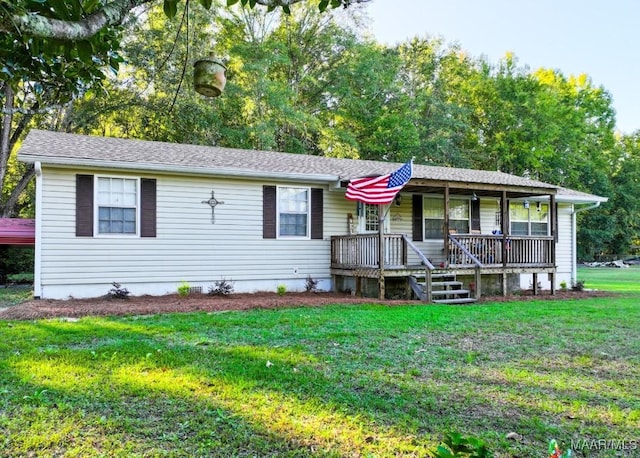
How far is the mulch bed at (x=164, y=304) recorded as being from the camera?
7.54 m

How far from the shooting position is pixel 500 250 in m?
11.9

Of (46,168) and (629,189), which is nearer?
(46,168)

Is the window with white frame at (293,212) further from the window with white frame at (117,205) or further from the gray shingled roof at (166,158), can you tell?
the window with white frame at (117,205)

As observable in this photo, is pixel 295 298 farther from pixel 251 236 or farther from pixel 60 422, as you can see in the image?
pixel 60 422

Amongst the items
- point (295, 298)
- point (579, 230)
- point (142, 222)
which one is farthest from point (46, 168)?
point (579, 230)

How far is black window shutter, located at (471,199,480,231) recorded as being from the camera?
13844mm

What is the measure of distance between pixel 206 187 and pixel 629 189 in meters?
40.3

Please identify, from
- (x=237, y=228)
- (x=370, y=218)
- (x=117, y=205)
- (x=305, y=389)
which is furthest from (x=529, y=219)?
(x=305, y=389)

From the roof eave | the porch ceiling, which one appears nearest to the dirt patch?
the roof eave

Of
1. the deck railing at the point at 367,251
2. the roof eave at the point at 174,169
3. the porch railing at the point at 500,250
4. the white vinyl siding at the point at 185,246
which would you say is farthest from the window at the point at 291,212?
the porch railing at the point at 500,250

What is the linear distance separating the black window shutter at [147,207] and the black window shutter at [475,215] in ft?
29.8

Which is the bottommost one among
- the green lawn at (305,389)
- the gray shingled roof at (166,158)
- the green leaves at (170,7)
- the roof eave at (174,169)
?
the green lawn at (305,389)

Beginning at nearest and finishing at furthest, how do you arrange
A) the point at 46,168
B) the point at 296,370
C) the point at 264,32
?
the point at 296,370 < the point at 46,168 < the point at 264,32

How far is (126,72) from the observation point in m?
19.4
